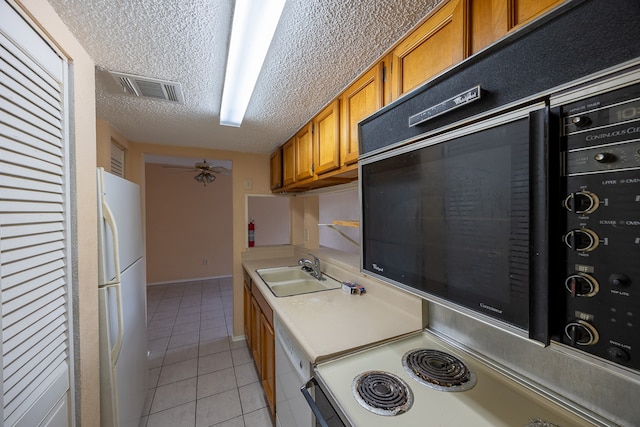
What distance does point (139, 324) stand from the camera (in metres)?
1.57

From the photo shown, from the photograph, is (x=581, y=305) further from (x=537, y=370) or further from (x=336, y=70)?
(x=336, y=70)

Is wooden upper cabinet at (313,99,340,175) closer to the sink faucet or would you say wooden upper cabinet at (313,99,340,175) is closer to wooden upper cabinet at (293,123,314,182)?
wooden upper cabinet at (293,123,314,182)

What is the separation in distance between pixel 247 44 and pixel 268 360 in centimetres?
185

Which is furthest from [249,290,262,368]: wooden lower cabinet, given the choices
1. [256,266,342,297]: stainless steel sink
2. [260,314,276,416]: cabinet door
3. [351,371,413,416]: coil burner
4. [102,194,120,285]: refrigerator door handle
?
[351,371,413,416]: coil burner

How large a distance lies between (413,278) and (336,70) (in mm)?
1065

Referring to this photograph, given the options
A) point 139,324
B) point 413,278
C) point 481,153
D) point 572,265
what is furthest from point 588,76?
point 139,324

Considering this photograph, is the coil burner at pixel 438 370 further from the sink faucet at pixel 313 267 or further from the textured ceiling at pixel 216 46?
the textured ceiling at pixel 216 46

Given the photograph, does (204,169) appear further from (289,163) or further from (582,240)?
(582,240)

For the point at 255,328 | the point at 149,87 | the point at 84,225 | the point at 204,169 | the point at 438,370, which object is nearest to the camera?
the point at 438,370

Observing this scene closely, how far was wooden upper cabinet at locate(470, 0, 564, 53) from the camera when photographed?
1.94 feet

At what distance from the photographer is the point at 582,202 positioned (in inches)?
16.0

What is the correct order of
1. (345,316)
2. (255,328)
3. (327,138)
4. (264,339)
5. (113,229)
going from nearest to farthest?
(113,229)
(345,316)
(327,138)
(264,339)
(255,328)

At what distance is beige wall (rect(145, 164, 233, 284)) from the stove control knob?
5221 mm

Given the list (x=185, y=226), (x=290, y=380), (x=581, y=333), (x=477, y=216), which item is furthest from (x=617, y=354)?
(x=185, y=226)
